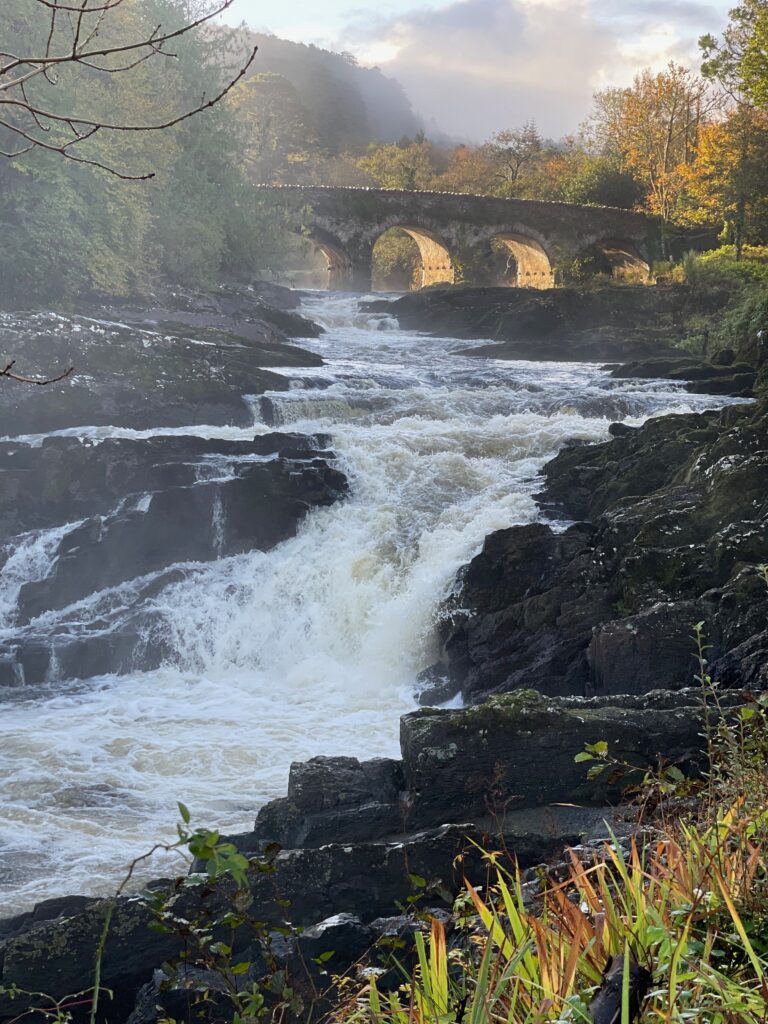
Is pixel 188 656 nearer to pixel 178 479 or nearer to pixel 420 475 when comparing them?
pixel 178 479

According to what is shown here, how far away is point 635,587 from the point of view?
10.2 metres

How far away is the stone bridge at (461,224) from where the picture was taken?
4656 centimetres

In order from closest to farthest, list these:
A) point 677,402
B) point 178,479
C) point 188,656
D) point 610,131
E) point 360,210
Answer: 1. point 188,656
2. point 178,479
3. point 677,402
4. point 360,210
5. point 610,131

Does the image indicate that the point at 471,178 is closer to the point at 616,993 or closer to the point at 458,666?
the point at 458,666

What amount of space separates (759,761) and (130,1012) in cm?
368

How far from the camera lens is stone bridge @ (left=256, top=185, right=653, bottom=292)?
46562mm

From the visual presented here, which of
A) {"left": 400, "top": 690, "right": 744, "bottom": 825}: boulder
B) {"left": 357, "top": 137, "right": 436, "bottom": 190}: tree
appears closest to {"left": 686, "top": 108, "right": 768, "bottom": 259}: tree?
{"left": 357, "top": 137, "right": 436, "bottom": 190}: tree

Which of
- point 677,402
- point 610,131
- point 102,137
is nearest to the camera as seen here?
point 677,402

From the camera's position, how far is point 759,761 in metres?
3.71

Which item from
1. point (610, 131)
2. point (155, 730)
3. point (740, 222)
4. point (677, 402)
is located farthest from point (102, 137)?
point (610, 131)

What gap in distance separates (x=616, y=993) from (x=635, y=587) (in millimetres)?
8532

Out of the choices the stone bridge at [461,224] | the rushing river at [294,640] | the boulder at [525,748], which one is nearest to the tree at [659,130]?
the stone bridge at [461,224]

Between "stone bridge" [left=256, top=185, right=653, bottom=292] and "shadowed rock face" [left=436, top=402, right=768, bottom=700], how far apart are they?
3565 cm

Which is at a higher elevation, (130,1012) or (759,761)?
(759,761)
